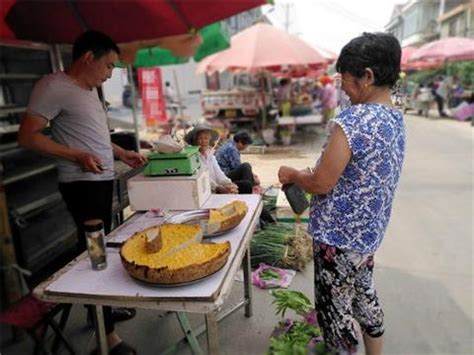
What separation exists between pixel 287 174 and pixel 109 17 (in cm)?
250

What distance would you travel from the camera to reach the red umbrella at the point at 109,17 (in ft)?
9.53

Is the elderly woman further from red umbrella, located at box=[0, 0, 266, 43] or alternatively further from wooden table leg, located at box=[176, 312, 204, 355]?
wooden table leg, located at box=[176, 312, 204, 355]

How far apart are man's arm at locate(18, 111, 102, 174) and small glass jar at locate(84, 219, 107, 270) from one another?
0.43 meters

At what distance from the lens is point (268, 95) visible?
989 centimetres

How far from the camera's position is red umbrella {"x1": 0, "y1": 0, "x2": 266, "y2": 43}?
291cm

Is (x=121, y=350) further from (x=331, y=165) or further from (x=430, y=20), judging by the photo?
(x=430, y=20)

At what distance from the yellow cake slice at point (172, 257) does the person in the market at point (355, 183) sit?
0.47 metres

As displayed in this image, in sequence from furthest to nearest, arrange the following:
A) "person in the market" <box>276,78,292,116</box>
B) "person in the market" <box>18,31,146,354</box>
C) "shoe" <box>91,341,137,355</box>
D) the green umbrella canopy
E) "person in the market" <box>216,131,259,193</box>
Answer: "person in the market" <box>276,78,292,116</box>, the green umbrella canopy, "person in the market" <box>216,131,259,193</box>, "shoe" <box>91,341,137,355</box>, "person in the market" <box>18,31,146,354</box>

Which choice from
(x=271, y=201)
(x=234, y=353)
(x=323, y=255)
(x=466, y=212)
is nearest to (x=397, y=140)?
(x=323, y=255)

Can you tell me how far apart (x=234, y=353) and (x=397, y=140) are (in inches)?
60.3

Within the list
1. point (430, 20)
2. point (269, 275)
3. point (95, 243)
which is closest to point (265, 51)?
point (269, 275)

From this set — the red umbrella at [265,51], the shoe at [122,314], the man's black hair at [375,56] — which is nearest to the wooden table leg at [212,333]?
the man's black hair at [375,56]

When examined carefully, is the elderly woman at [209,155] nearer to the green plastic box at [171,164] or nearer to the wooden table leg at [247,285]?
the wooden table leg at [247,285]

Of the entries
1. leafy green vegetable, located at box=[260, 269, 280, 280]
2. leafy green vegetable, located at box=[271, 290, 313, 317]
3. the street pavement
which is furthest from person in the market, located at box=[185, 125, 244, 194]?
leafy green vegetable, located at box=[271, 290, 313, 317]
